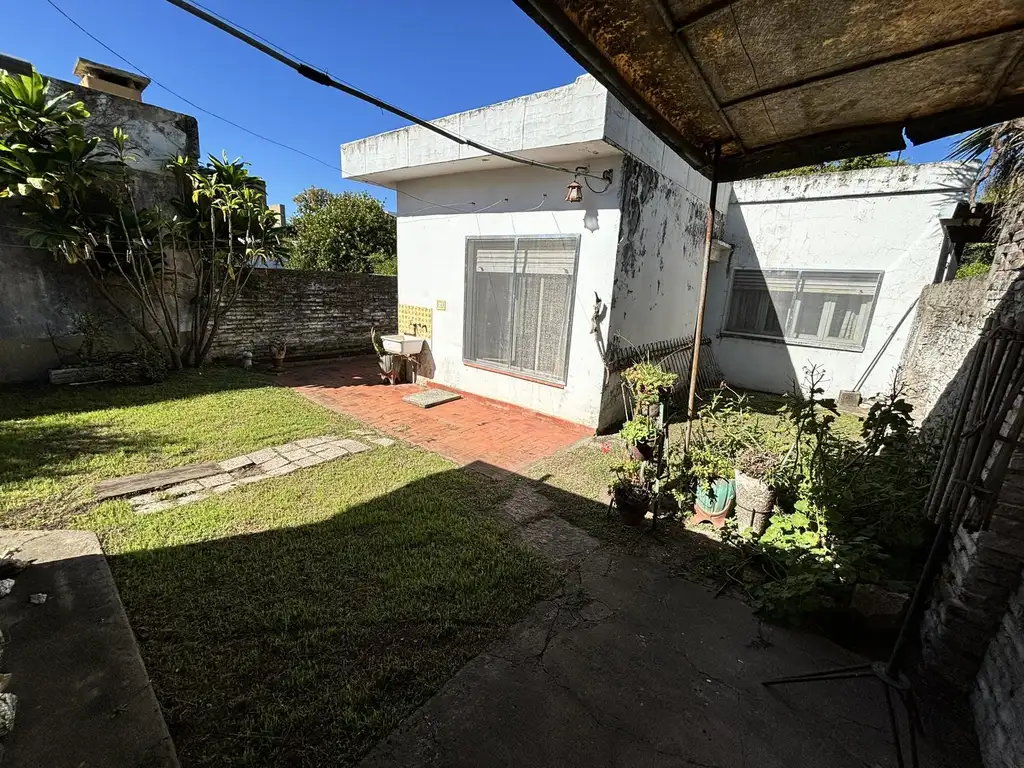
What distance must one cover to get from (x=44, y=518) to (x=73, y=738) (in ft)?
7.92

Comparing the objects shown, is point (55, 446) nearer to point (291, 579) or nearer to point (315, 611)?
point (291, 579)

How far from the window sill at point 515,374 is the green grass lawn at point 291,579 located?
6.80 feet

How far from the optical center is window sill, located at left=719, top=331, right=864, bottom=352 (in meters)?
7.19

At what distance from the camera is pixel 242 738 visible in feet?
5.44

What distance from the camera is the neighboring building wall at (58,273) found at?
18.4 feet

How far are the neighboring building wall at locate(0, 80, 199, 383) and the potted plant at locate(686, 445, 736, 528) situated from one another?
884cm

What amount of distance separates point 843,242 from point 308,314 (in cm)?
1064

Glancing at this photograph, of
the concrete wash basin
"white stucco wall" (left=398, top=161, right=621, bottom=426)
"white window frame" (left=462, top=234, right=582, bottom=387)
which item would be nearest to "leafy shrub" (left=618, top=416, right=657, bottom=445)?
"white stucco wall" (left=398, top=161, right=621, bottom=426)

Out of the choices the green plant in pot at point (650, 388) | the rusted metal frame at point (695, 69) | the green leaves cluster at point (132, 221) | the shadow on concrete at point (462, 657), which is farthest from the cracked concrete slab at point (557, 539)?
the green leaves cluster at point (132, 221)

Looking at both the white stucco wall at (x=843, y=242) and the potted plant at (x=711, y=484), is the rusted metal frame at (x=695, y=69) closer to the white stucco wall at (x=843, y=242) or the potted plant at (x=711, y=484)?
the potted plant at (x=711, y=484)

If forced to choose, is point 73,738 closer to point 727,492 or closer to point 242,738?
point 242,738

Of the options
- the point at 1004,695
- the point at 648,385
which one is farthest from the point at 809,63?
the point at 648,385

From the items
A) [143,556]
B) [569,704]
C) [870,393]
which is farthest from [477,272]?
[870,393]

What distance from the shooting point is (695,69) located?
5.59ft
